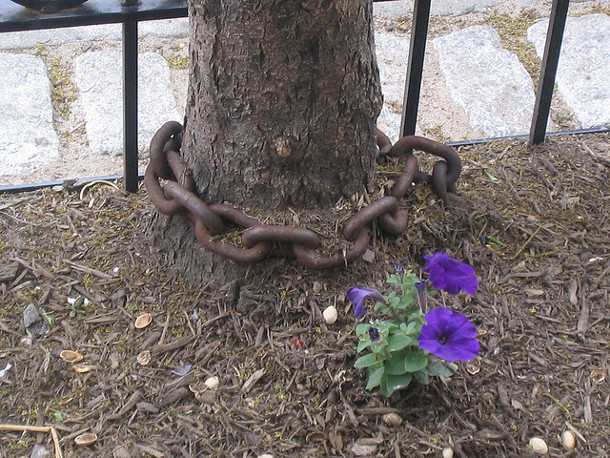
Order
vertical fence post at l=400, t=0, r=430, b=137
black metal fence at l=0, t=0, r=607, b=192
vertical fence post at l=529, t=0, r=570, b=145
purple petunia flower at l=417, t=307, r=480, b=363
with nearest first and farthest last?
1. purple petunia flower at l=417, t=307, r=480, b=363
2. black metal fence at l=0, t=0, r=607, b=192
3. vertical fence post at l=400, t=0, r=430, b=137
4. vertical fence post at l=529, t=0, r=570, b=145

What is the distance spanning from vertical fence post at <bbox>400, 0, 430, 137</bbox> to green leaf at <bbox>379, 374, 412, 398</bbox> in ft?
4.00

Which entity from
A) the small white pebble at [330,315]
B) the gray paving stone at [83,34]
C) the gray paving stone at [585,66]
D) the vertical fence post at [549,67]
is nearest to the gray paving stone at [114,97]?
the gray paving stone at [83,34]

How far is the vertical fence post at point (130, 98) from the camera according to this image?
2.84m

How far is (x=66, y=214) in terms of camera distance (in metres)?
3.01

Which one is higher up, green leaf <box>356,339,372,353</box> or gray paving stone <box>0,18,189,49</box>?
gray paving stone <box>0,18,189,49</box>

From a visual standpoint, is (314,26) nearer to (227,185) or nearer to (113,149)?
(227,185)

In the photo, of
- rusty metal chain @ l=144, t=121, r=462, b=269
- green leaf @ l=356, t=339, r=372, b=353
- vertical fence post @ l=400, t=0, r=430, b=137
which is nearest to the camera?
green leaf @ l=356, t=339, r=372, b=353

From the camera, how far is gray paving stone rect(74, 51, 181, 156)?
4043 millimetres

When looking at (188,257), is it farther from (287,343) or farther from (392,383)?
(392,383)

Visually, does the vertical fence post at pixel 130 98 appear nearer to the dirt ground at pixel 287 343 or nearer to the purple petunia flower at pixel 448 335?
the dirt ground at pixel 287 343

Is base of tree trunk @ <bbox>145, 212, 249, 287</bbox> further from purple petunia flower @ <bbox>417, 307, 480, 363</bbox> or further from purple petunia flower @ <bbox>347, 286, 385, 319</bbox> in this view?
A: purple petunia flower @ <bbox>417, 307, 480, 363</bbox>

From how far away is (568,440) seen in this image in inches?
88.7

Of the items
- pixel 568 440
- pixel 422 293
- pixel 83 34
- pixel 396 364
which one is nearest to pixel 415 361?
pixel 396 364

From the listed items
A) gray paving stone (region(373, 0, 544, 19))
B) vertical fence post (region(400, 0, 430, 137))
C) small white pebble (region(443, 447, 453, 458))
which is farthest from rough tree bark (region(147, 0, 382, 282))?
gray paving stone (region(373, 0, 544, 19))
